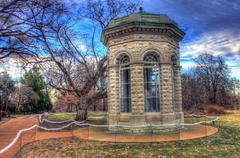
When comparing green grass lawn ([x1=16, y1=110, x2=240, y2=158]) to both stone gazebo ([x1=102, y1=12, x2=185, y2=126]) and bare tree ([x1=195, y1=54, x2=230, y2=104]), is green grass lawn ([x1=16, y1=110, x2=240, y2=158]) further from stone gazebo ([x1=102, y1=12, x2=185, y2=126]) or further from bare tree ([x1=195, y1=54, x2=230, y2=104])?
bare tree ([x1=195, y1=54, x2=230, y2=104])

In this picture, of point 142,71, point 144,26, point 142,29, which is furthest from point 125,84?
point 144,26

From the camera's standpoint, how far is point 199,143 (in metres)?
10.1

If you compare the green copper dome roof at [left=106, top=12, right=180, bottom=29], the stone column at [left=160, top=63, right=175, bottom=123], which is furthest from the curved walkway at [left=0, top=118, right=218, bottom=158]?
the green copper dome roof at [left=106, top=12, right=180, bottom=29]

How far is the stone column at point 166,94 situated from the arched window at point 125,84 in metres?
2.06

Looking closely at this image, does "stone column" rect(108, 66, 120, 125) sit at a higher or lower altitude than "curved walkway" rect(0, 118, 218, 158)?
higher

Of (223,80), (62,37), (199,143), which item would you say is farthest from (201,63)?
(199,143)

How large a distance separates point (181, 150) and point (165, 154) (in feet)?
2.99

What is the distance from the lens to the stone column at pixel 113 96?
1423 cm

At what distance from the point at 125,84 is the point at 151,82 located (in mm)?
1680

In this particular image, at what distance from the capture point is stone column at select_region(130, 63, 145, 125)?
13.3 metres

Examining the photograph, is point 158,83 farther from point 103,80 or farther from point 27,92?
point 27,92

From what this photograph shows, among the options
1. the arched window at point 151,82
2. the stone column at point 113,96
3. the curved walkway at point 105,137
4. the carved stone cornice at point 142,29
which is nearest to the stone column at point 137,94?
the arched window at point 151,82

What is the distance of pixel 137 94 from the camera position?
44.2 feet

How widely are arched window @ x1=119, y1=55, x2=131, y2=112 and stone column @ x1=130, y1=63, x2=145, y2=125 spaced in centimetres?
72
